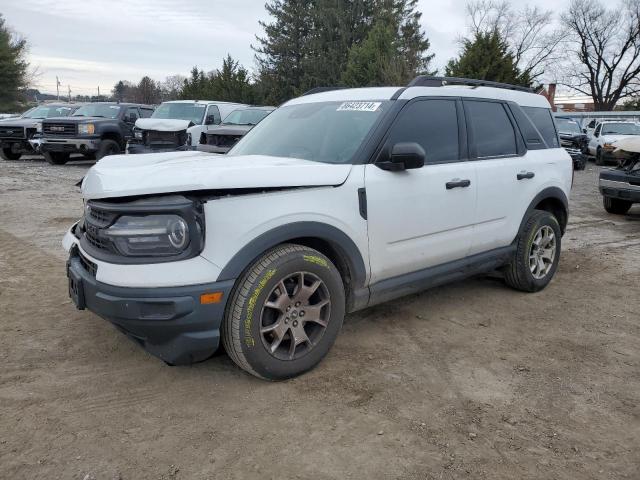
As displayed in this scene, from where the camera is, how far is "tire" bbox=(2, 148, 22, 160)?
17.5m

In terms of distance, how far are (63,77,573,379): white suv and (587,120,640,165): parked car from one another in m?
19.0

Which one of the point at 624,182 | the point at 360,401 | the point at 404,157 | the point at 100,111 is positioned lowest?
the point at 360,401

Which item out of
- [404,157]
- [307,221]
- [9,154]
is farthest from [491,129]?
[9,154]

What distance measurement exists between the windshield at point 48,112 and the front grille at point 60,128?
13.1ft

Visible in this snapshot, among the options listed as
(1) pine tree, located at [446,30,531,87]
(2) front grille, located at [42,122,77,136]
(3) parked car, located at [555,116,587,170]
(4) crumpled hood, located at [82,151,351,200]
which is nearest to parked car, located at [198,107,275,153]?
(2) front grille, located at [42,122,77,136]

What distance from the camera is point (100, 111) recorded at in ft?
52.4

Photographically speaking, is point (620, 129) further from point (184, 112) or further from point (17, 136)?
point (17, 136)

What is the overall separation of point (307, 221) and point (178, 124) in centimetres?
1144

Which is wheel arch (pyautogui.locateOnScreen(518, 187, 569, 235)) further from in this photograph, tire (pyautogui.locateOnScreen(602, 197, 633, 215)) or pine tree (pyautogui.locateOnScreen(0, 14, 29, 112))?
pine tree (pyautogui.locateOnScreen(0, 14, 29, 112))

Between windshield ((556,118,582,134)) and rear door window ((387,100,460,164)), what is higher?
windshield ((556,118,582,134))

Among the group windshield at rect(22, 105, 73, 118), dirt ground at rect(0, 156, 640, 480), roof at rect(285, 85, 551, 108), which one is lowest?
dirt ground at rect(0, 156, 640, 480)

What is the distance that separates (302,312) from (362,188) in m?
0.87

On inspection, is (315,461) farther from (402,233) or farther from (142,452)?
(402,233)

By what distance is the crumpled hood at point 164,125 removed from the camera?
533 inches
